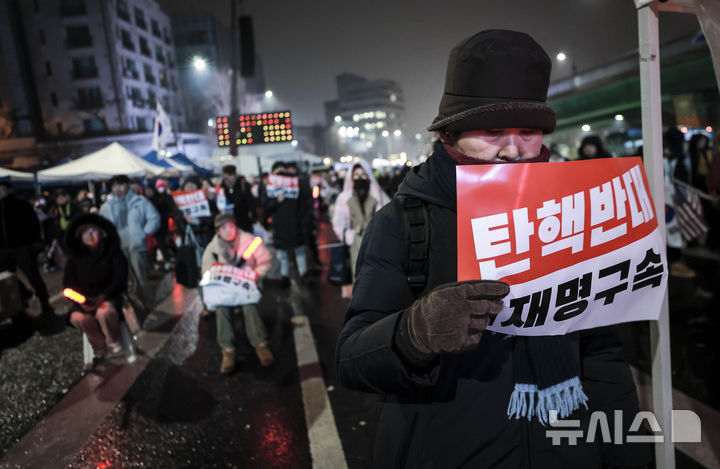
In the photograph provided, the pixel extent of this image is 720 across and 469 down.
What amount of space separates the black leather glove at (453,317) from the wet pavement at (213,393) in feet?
5.42

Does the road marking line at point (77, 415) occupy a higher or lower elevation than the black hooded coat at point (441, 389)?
lower

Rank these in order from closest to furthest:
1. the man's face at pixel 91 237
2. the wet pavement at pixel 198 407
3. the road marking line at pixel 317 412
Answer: the road marking line at pixel 317 412 → the wet pavement at pixel 198 407 → the man's face at pixel 91 237

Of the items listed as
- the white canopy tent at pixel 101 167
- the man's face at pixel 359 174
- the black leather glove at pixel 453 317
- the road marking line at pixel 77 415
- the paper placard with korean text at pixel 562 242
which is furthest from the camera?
the white canopy tent at pixel 101 167

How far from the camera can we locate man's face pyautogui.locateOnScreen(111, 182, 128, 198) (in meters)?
7.37

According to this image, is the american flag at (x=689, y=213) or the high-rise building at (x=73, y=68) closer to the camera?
the american flag at (x=689, y=213)

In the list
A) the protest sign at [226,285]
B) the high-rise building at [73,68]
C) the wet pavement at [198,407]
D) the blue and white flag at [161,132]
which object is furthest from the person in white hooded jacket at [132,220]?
the high-rise building at [73,68]

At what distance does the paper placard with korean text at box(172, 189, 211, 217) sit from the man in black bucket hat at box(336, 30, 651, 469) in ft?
21.4

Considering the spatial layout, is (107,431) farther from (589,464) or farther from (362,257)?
(589,464)

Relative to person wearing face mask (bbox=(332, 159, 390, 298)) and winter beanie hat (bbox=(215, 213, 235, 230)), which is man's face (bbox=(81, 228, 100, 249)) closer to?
winter beanie hat (bbox=(215, 213, 235, 230))

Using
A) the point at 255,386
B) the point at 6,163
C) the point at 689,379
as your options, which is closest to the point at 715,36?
the point at 689,379

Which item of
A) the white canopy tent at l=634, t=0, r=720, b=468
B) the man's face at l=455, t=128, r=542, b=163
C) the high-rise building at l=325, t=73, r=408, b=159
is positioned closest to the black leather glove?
the man's face at l=455, t=128, r=542, b=163

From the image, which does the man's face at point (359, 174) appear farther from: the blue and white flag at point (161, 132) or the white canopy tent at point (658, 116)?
the blue and white flag at point (161, 132)

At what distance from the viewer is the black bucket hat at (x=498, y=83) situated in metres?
1.31

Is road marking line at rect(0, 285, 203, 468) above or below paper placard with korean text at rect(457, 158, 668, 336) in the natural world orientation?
below
